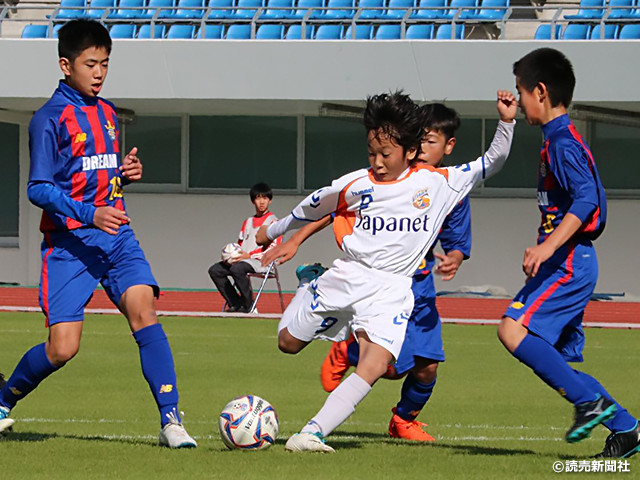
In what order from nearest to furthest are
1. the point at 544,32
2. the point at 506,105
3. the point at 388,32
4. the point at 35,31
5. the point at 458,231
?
the point at 506,105 < the point at 458,231 < the point at 544,32 < the point at 388,32 < the point at 35,31

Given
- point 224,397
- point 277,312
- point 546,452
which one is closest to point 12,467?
point 546,452

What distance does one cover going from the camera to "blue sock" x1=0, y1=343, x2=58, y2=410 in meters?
6.23

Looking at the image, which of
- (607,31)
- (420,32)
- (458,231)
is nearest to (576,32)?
(607,31)

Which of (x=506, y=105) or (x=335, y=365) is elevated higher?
(x=506, y=105)

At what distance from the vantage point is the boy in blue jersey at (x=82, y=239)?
6.14 metres

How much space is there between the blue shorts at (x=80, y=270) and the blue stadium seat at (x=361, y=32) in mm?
15098

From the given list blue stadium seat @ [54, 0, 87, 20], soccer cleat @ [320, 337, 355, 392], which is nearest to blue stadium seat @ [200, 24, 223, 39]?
blue stadium seat @ [54, 0, 87, 20]

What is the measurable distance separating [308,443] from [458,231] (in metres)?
1.76

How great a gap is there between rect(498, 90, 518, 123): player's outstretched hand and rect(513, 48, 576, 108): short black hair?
6.4 inches

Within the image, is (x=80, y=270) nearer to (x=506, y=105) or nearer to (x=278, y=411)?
(x=278, y=411)

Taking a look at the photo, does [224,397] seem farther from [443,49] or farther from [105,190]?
[443,49]

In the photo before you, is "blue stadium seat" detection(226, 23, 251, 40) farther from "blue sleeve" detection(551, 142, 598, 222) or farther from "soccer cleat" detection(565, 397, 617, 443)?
"soccer cleat" detection(565, 397, 617, 443)

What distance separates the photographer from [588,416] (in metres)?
5.47

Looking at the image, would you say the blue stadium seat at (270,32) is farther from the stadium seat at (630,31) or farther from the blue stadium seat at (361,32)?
the stadium seat at (630,31)
